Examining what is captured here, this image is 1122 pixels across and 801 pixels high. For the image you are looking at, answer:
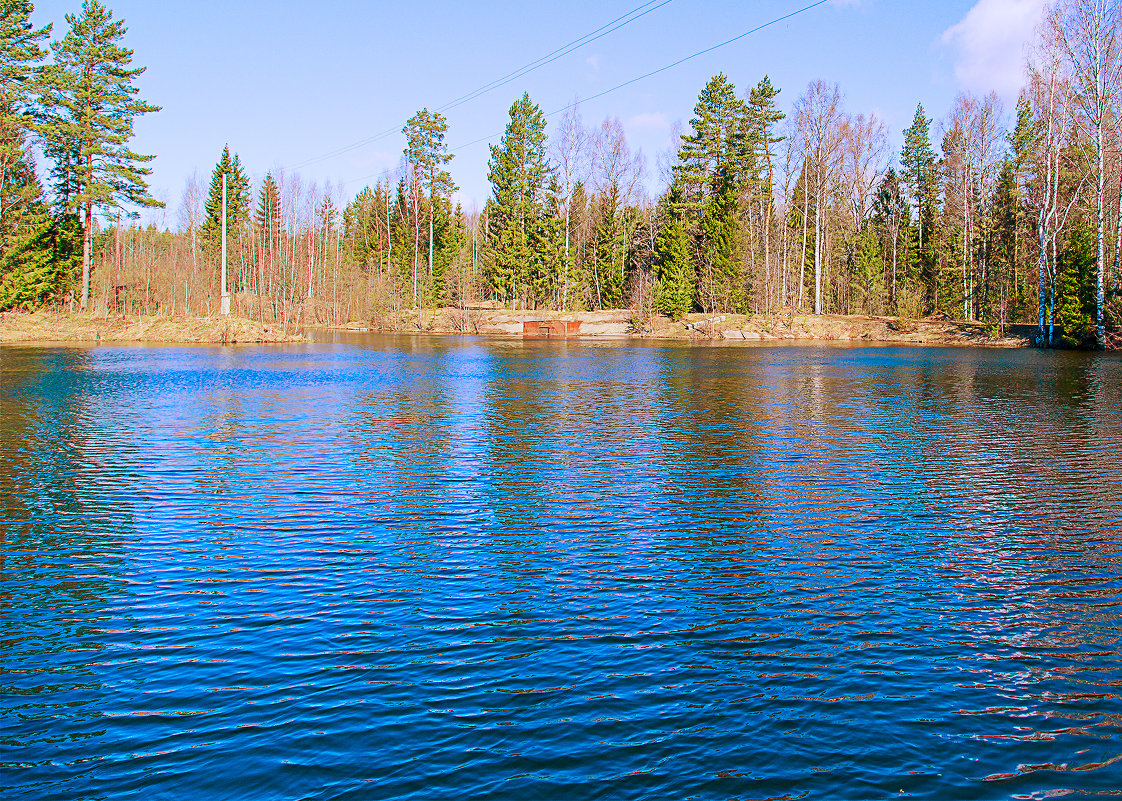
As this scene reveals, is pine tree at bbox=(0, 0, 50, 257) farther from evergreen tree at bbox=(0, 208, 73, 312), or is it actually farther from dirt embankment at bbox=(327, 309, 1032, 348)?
dirt embankment at bbox=(327, 309, 1032, 348)

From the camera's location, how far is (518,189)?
74.4 m

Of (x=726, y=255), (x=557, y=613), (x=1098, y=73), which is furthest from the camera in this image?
(x=726, y=255)

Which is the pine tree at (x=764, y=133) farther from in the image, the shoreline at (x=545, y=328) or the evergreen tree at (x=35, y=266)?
the evergreen tree at (x=35, y=266)

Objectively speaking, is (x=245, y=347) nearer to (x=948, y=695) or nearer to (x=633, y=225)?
(x=633, y=225)

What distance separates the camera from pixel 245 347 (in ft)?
159

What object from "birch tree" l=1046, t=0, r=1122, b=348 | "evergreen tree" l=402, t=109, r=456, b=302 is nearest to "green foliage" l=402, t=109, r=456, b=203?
"evergreen tree" l=402, t=109, r=456, b=302

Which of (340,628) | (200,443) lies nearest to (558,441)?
(200,443)

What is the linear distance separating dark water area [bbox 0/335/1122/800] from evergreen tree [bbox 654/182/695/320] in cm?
4696

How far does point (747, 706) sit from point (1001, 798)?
66.6 inches

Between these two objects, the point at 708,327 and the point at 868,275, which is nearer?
the point at 708,327

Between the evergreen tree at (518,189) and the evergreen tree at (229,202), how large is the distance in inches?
1165

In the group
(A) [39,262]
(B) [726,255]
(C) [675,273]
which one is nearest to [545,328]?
(C) [675,273]

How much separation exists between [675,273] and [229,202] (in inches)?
1957

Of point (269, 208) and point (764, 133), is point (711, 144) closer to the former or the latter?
point (764, 133)
